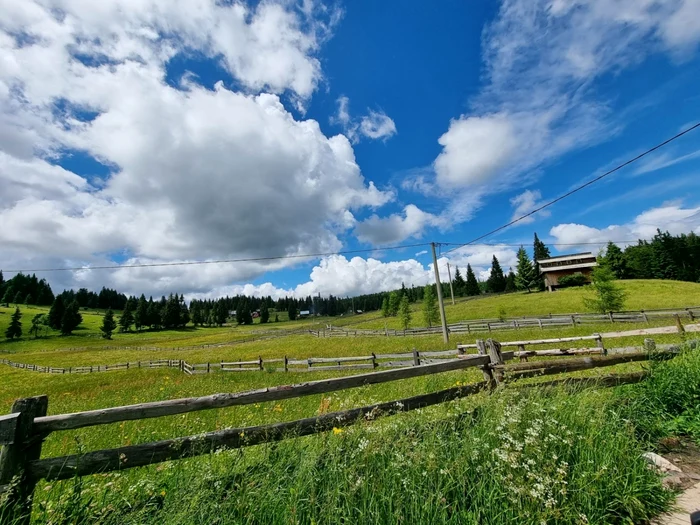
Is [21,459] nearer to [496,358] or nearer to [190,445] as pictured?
[190,445]

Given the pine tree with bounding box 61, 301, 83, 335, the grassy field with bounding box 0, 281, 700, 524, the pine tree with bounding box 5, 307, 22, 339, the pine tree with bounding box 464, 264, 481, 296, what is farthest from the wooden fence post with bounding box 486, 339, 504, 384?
the pine tree with bounding box 5, 307, 22, 339

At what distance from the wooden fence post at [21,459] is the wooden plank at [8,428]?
0.08ft

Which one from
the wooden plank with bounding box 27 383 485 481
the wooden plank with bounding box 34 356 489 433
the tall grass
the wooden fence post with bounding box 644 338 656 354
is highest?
the wooden plank with bounding box 34 356 489 433

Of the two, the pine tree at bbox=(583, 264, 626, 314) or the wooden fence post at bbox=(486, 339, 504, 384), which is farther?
the pine tree at bbox=(583, 264, 626, 314)

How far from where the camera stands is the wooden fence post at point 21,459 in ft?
9.36

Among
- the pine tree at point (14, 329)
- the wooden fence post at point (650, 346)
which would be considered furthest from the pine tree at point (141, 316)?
the wooden fence post at point (650, 346)

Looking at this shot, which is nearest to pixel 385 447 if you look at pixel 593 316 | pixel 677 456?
pixel 677 456

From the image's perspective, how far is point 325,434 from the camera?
13.1 ft

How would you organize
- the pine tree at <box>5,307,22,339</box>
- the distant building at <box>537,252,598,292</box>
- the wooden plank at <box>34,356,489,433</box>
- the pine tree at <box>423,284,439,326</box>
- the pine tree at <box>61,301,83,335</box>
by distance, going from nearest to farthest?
1. the wooden plank at <box>34,356,489,433</box>
2. the pine tree at <box>423,284,439,326</box>
3. the distant building at <box>537,252,598,292</box>
4. the pine tree at <box>5,307,22,339</box>
5. the pine tree at <box>61,301,83,335</box>

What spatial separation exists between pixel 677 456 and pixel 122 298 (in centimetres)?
19682

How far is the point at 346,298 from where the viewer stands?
589 ft

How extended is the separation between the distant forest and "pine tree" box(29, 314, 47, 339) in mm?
5233

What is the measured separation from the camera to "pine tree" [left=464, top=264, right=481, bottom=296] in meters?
99.9

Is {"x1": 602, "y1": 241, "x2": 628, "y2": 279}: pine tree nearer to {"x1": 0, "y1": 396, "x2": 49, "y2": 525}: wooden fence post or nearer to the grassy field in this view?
the grassy field
